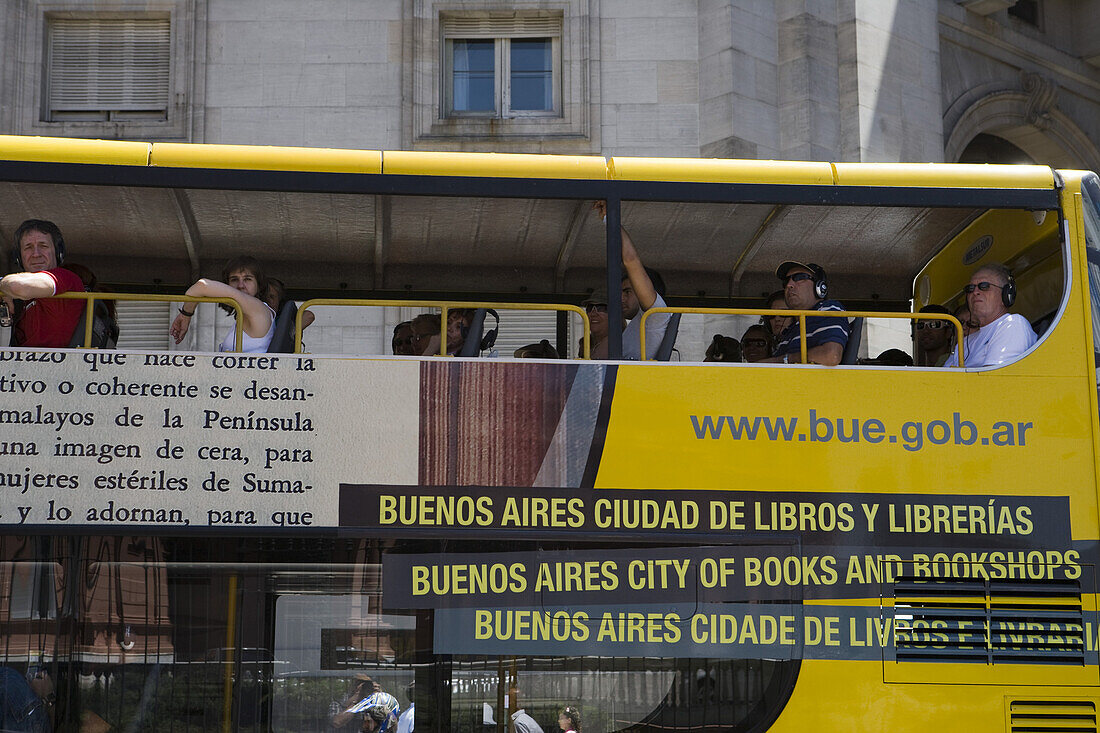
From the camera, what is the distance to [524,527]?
5.35 m

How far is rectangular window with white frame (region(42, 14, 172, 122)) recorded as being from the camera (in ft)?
45.3

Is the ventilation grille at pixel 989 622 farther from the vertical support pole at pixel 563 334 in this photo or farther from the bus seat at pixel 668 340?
the vertical support pole at pixel 563 334

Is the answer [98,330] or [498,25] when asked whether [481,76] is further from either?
[98,330]

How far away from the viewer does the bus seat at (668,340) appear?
5973 millimetres

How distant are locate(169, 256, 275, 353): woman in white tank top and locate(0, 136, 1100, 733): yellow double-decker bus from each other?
0.34m

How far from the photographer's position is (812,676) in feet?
17.6

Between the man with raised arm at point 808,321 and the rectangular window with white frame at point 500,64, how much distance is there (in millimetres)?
8203

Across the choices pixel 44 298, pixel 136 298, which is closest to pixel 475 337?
pixel 136 298

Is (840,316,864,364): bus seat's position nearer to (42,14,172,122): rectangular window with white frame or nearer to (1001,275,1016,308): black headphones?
(1001,275,1016,308): black headphones

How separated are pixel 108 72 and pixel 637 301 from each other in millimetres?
10020

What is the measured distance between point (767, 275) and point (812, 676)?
10.4ft

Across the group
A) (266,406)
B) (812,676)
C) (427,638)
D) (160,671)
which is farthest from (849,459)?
(160,671)

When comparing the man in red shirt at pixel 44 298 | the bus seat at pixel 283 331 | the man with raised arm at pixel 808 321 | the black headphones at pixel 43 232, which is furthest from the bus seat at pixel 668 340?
the black headphones at pixel 43 232

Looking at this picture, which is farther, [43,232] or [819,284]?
[819,284]
